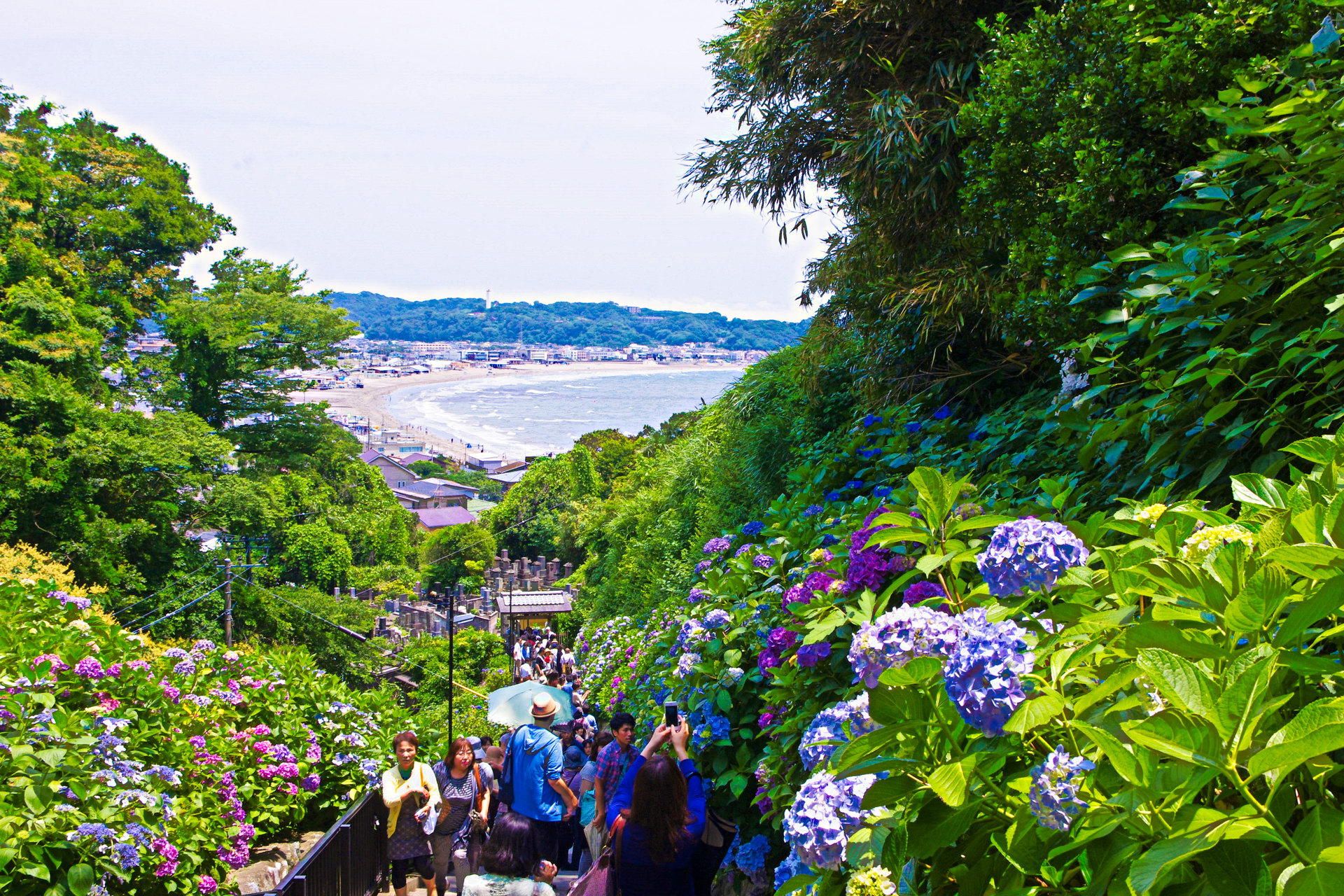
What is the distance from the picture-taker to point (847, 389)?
8.53m

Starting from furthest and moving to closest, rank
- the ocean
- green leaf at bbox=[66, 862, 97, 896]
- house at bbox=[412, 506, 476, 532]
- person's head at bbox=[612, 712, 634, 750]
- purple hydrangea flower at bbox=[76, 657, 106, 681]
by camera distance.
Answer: the ocean
house at bbox=[412, 506, 476, 532]
purple hydrangea flower at bbox=[76, 657, 106, 681]
person's head at bbox=[612, 712, 634, 750]
green leaf at bbox=[66, 862, 97, 896]

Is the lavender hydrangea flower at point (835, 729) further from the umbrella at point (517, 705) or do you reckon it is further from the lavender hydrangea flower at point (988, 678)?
the umbrella at point (517, 705)

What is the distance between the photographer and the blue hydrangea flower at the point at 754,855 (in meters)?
3.18

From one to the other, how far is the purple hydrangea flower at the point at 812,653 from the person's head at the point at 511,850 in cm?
114

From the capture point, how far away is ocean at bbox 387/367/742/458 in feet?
375

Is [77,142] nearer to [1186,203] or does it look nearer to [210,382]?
[210,382]

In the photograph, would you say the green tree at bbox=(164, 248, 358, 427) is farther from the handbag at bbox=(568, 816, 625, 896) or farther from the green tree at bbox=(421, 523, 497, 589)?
the handbag at bbox=(568, 816, 625, 896)

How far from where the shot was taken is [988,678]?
4.14 ft

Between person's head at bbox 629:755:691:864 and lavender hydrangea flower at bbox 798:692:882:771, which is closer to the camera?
lavender hydrangea flower at bbox 798:692:882:771

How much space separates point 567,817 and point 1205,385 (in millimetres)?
3795

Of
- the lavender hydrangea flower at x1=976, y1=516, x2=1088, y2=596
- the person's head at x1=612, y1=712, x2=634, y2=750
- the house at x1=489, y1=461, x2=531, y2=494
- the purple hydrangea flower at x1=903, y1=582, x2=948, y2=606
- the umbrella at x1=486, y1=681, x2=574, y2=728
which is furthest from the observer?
the house at x1=489, y1=461, x2=531, y2=494

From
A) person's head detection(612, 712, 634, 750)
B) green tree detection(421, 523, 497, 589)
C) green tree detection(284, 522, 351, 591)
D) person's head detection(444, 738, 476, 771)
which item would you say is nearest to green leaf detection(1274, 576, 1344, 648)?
person's head detection(612, 712, 634, 750)

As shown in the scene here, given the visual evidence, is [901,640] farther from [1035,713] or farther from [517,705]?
[517,705]

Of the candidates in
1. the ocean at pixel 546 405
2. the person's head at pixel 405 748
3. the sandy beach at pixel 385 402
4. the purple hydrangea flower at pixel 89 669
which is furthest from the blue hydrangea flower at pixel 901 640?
the sandy beach at pixel 385 402
